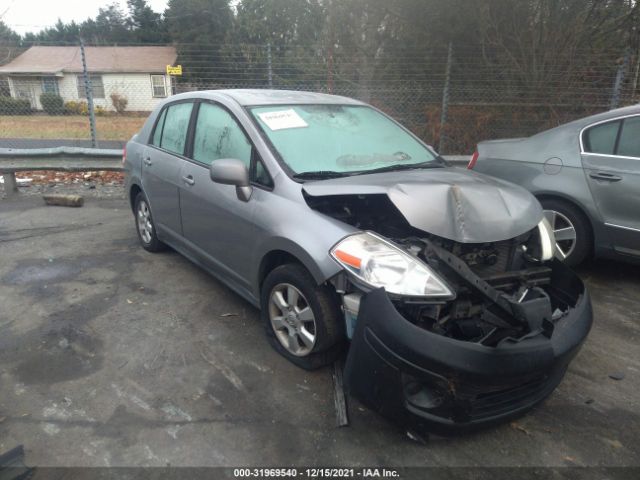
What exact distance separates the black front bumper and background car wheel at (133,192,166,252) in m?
3.20

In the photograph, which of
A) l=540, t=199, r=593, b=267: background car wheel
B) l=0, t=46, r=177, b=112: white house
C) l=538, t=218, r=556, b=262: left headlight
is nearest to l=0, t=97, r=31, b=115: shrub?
l=0, t=46, r=177, b=112: white house

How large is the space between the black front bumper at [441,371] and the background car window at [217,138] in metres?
1.63

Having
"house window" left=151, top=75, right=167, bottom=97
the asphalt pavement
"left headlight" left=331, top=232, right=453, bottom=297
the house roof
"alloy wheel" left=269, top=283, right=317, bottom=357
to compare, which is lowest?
the asphalt pavement

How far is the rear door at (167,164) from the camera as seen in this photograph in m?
4.11

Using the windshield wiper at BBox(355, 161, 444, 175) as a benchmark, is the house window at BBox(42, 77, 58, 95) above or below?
above

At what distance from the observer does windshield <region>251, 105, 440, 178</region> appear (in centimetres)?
317

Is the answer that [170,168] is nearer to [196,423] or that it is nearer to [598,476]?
[196,423]

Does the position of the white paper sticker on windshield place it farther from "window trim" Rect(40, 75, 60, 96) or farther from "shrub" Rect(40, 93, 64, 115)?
"window trim" Rect(40, 75, 60, 96)

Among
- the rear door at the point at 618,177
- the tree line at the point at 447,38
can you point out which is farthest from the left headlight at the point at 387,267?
the tree line at the point at 447,38

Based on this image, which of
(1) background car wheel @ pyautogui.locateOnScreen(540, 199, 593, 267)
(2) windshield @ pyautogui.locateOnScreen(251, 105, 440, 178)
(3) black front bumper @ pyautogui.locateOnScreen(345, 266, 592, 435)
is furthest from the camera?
(1) background car wheel @ pyautogui.locateOnScreen(540, 199, 593, 267)

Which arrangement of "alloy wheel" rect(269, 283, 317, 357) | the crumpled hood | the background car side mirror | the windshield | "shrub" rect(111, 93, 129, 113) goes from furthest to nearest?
"shrub" rect(111, 93, 129, 113), the windshield, the background car side mirror, "alloy wheel" rect(269, 283, 317, 357), the crumpled hood

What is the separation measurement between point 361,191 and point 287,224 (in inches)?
19.9

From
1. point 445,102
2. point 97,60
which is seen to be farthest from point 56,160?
point 97,60

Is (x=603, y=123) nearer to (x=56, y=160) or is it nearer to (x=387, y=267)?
(x=387, y=267)
